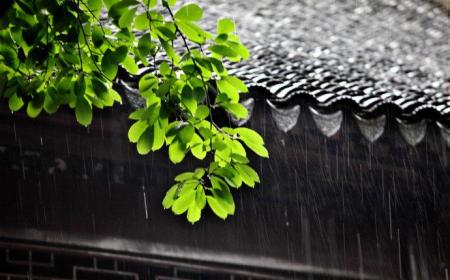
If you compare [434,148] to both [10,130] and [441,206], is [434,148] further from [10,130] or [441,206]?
[10,130]

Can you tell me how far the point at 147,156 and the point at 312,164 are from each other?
1062 mm

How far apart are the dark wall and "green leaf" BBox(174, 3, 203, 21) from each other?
1638mm

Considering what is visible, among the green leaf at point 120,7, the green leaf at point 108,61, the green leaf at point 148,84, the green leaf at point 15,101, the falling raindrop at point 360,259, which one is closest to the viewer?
the green leaf at point 120,7

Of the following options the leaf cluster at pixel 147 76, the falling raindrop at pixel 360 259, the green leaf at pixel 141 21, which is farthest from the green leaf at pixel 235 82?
the falling raindrop at pixel 360 259

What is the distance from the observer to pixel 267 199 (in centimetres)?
470

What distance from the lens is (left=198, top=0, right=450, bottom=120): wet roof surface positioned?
4.04 meters

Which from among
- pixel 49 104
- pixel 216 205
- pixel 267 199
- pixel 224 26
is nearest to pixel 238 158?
pixel 216 205

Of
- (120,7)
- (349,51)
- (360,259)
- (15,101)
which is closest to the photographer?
(120,7)

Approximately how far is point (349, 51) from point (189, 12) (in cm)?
411

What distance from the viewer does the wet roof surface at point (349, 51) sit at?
4.04 m

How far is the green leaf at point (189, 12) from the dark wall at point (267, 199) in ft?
5.38

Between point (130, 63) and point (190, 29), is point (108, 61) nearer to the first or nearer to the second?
point (130, 63)

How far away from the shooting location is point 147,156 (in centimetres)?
435

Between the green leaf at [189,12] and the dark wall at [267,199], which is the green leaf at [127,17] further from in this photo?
the dark wall at [267,199]
